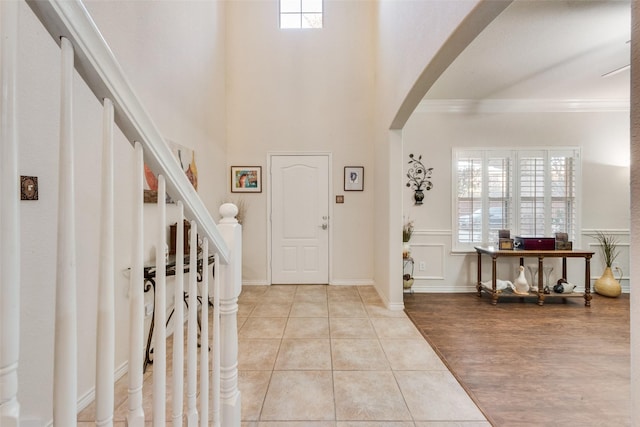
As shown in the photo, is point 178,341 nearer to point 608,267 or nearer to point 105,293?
point 105,293

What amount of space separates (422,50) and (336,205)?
2.48 meters

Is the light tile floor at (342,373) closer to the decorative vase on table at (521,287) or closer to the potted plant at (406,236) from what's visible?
the potted plant at (406,236)

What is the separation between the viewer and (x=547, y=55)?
2826 mm

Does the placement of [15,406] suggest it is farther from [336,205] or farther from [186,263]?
[336,205]

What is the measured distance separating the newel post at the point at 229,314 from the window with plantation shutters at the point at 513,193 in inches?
140

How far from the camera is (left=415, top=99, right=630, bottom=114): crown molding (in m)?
3.91

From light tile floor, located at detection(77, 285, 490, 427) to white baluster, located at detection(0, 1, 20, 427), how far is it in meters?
1.43

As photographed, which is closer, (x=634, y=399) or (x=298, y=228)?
(x=634, y=399)

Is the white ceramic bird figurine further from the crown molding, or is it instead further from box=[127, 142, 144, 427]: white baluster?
box=[127, 142, 144, 427]: white baluster

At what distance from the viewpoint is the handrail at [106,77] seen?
0.50 metres

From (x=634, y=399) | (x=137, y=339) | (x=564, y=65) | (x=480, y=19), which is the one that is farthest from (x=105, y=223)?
(x=564, y=65)

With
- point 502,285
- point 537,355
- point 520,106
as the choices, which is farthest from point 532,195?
point 537,355

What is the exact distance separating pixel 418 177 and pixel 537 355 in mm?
2421

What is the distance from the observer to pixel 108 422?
612mm
